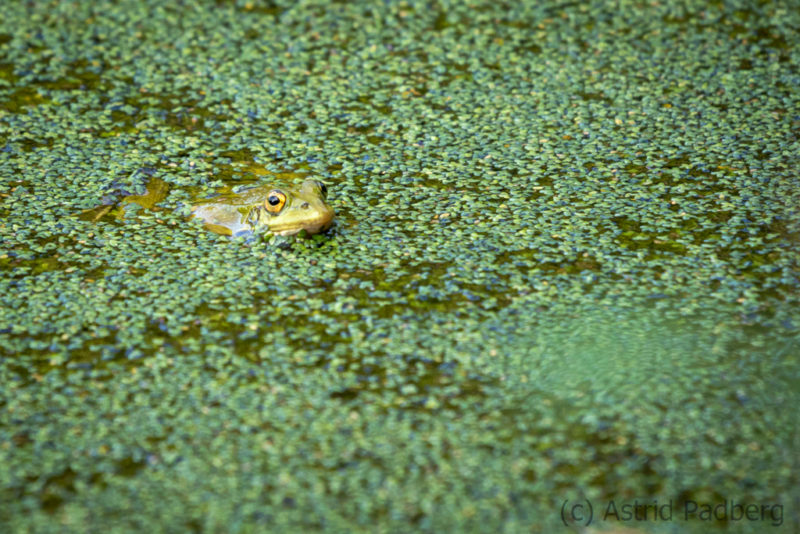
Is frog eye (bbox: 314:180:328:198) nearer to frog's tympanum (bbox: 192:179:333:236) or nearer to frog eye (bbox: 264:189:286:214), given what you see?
frog's tympanum (bbox: 192:179:333:236)

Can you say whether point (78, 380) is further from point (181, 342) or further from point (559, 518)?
point (559, 518)

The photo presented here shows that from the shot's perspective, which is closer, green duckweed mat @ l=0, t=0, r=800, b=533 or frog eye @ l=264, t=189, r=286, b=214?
green duckweed mat @ l=0, t=0, r=800, b=533

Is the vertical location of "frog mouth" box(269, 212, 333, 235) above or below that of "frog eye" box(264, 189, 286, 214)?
below

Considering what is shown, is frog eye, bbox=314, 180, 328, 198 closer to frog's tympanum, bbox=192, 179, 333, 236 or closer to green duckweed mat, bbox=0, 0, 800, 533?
frog's tympanum, bbox=192, 179, 333, 236

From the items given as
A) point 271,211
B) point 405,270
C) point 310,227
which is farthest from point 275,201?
point 405,270

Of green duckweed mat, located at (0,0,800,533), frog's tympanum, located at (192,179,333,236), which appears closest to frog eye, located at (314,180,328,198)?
frog's tympanum, located at (192,179,333,236)

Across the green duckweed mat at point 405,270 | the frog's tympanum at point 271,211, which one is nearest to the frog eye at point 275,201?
the frog's tympanum at point 271,211

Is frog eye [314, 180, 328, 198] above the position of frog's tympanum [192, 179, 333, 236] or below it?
above

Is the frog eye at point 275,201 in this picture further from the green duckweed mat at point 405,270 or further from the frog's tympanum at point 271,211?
the green duckweed mat at point 405,270
